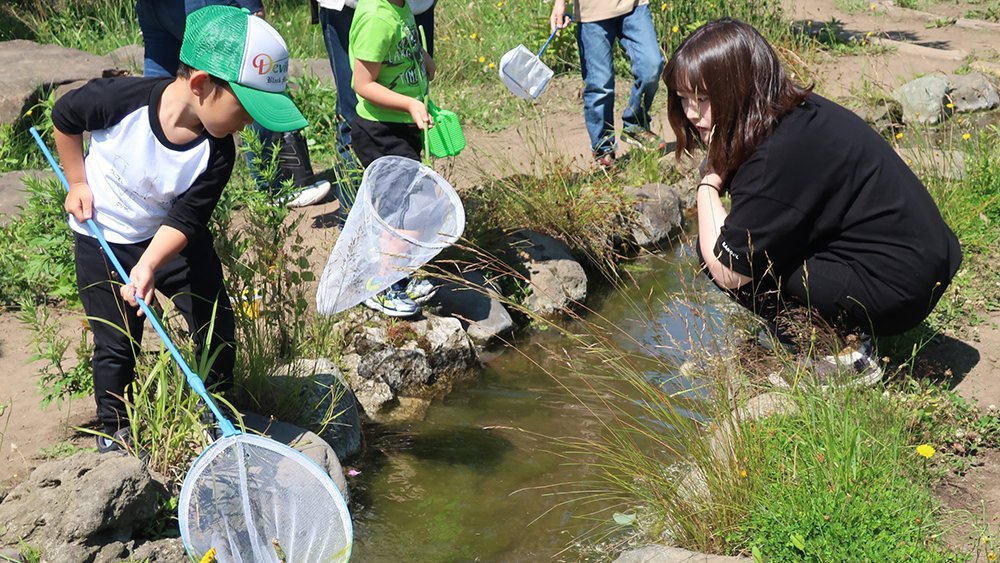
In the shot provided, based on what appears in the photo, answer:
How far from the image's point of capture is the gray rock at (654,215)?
5.61 meters

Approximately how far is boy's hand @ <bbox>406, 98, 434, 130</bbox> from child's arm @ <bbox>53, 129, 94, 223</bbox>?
1404 mm

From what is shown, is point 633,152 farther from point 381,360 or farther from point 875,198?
point 875,198

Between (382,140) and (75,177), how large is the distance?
5.34 feet

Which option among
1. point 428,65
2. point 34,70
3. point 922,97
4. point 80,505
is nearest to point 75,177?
point 80,505

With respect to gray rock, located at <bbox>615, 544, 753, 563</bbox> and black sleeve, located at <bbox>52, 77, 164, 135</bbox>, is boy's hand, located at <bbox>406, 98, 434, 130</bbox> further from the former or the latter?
gray rock, located at <bbox>615, 544, 753, 563</bbox>

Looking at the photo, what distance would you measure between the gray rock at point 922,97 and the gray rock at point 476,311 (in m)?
3.76

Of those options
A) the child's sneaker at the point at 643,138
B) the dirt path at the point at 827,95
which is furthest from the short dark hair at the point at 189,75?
the child's sneaker at the point at 643,138

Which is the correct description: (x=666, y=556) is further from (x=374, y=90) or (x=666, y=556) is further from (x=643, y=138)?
(x=643, y=138)

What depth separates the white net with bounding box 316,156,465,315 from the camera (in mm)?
3492

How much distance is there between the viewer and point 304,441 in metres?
3.31

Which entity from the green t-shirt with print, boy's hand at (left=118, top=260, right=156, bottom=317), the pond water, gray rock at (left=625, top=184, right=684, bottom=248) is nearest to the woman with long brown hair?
the pond water

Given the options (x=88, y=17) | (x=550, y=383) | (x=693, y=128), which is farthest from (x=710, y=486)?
(x=88, y=17)

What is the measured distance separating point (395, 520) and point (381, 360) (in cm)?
94

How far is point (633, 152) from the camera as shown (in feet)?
20.1
